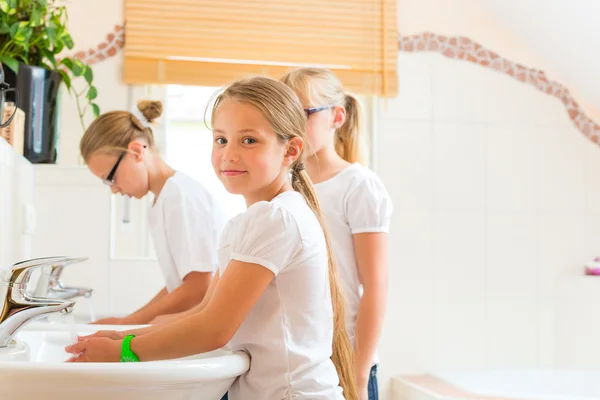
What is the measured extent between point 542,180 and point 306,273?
2.11 metres

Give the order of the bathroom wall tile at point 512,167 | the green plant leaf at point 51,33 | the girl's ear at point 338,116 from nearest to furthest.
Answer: the girl's ear at point 338,116
the green plant leaf at point 51,33
the bathroom wall tile at point 512,167

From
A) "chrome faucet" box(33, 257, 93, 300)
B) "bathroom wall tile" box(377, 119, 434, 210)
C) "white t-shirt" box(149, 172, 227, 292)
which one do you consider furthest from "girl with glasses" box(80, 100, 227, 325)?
"bathroom wall tile" box(377, 119, 434, 210)

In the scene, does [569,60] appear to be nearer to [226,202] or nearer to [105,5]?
[226,202]

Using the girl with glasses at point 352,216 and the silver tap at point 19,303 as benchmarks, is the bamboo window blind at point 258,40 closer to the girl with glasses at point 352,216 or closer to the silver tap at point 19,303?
the girl with glasses at point 352,216

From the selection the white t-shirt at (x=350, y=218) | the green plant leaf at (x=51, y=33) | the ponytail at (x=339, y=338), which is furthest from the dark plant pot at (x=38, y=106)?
the ponytail at (x=339, y=338)

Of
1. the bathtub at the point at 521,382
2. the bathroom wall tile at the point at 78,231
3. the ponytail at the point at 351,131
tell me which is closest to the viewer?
the ponytail at the point at 351,131

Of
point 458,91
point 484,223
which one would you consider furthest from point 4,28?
point 484,223

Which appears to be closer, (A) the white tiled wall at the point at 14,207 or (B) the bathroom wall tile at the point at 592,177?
(A) the white tiled wall at the point at 14,207

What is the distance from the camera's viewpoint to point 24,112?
2014 millimetres

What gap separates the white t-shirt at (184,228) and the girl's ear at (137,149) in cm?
10

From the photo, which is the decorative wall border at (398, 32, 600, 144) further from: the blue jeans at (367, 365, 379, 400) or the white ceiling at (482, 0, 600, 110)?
the blue jeans at (367, 365, 379, 400)

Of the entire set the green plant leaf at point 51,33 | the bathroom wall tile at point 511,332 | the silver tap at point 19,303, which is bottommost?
the bathroom wall tile at point 511,332

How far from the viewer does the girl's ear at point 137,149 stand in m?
1.75

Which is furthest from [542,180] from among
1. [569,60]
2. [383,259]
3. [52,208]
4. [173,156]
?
[52,208]
